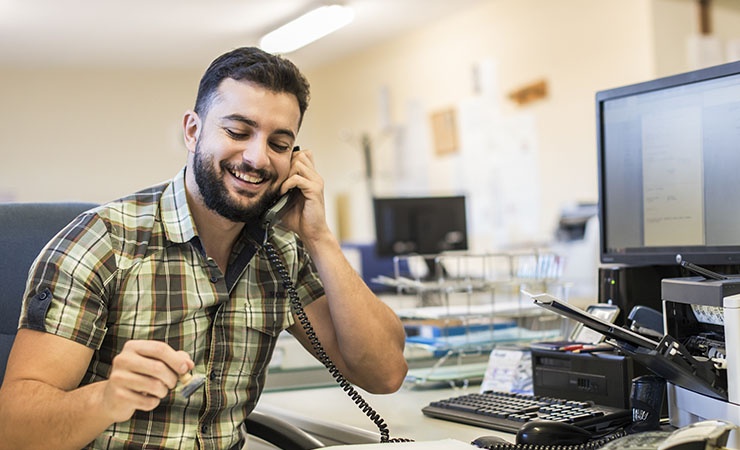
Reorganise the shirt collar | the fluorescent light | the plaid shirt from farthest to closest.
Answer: the fluorescent light, the shirt collar, the plaid shirt

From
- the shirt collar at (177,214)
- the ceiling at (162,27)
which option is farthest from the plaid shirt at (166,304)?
the ceiling at (162,27)

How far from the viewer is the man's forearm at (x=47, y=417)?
111cm

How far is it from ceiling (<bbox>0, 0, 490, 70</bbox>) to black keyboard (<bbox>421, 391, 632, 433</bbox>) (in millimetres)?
4329

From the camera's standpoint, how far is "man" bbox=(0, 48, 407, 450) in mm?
1171

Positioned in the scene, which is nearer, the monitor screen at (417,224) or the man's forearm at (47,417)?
the man's forearm at (47,417)

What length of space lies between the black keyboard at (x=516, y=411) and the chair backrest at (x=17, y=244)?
0.70m

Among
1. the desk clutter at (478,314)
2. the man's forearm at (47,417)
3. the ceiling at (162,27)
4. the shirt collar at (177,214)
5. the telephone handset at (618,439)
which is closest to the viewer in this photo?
the telephone handset at (618,439)

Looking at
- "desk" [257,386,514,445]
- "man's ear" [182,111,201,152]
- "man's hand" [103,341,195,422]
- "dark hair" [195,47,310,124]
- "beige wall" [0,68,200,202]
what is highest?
"beige wall" [0,68,200,202]

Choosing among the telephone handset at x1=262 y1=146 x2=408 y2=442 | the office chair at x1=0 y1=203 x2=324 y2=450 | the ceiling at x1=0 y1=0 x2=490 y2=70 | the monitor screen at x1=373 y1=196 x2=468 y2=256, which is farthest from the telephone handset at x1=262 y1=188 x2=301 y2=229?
the ceiling at x1=0 y1=0 x2=490 y2=70

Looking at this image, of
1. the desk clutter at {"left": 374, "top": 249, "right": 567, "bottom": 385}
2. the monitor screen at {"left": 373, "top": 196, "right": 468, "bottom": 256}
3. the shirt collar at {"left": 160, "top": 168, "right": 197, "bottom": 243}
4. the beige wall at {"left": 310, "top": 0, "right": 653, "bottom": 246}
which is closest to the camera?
the shirt collar at {"left": 160, "top": 168, "right": 197, "bottom": 243}

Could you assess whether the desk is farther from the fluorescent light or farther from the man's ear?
the fluorescent light

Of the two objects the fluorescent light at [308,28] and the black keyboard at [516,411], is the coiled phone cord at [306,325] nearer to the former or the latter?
the black keyboard at [516,411]

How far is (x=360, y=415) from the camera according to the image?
144 cm

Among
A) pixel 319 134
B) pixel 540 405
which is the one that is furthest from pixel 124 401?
pixel 319 134
